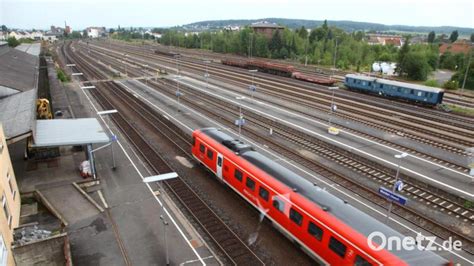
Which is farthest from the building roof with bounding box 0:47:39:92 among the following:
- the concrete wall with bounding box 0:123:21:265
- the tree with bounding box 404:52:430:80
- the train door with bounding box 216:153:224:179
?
the tree with bounding box 404:52:430:80

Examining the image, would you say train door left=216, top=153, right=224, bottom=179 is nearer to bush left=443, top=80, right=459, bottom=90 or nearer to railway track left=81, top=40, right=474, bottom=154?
railway track left=81, top=40, right=474, bottom=154

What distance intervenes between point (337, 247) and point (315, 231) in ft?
4.12

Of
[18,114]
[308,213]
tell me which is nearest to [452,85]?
[308,213]

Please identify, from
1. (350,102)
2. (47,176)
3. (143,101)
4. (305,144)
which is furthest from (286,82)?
(47,176)

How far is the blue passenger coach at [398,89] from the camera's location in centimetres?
4394

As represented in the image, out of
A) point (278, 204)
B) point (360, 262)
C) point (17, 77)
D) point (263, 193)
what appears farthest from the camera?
point (17, 77)

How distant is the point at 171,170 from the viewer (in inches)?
973

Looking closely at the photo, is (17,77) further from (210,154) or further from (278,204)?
(278,204)

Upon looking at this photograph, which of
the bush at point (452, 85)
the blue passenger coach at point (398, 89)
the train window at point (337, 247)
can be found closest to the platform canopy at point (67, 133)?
the train window at point (337, 247)

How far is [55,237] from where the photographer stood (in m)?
15.0

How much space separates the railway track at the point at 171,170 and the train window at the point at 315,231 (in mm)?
3084

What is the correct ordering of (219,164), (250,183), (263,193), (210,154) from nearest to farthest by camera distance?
(263,193)
(250,183)
(219,164)
(210,154)

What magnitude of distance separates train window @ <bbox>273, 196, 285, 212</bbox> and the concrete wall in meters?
12.1

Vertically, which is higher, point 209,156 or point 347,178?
point 209,156
